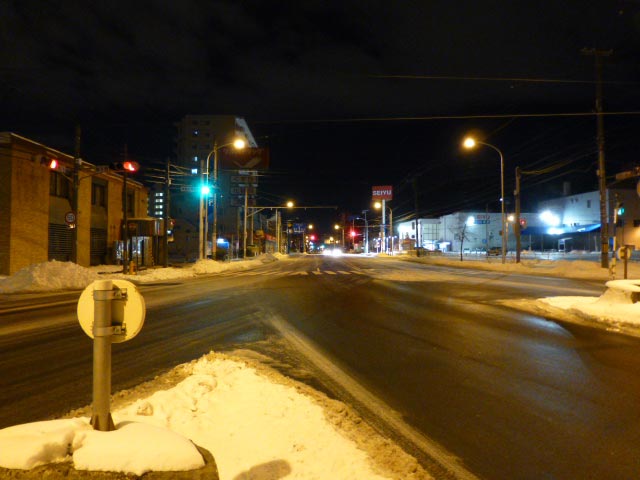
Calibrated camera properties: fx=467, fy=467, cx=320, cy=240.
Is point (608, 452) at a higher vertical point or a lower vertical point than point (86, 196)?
lower

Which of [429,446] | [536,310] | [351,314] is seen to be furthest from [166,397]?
[536,310]

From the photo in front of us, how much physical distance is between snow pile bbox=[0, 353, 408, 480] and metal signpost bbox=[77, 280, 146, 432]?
0.17m

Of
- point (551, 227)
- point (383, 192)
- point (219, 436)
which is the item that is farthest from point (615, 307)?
point (383, 192)

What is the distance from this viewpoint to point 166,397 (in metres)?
5.03

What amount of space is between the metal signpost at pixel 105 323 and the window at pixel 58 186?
3074cm

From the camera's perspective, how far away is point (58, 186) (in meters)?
30.6

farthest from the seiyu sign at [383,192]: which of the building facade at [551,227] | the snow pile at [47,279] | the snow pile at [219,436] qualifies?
the snow pile at [219,436]

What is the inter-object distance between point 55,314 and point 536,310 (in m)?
13.0

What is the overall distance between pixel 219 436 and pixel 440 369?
383 cm

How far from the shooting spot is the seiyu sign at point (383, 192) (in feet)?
337

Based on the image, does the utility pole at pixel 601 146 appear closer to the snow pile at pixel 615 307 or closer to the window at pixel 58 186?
the snow pile at pixel 615 307

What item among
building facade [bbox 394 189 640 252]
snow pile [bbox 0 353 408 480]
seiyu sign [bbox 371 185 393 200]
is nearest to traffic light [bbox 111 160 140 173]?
snow pile [bbox 0 353 408 480]

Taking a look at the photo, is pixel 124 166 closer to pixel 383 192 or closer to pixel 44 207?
pixel 44 207

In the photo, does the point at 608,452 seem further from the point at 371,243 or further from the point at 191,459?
the point at 371,243
